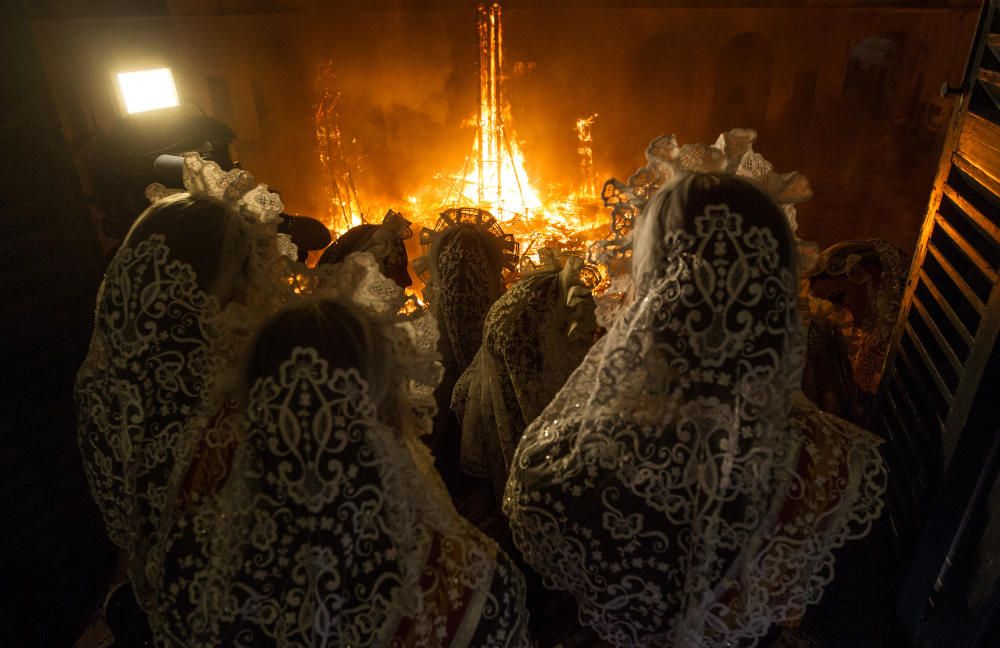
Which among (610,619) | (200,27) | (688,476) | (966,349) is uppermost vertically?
(200,27)

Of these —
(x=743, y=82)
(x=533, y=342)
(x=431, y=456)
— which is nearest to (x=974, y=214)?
(x=533, y=342)

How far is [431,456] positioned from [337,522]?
0.41 m

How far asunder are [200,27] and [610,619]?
21.9 feet

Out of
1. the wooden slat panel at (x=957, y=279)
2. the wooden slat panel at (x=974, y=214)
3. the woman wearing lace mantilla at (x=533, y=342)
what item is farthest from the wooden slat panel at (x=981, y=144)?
the woman wearing lace mantilla at (x=533, y=342)

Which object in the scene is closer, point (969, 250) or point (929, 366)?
point (969, 250)

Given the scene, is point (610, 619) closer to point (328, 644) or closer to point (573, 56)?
point (328, 644)

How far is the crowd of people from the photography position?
4.56ft

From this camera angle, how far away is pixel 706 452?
5.12 ft

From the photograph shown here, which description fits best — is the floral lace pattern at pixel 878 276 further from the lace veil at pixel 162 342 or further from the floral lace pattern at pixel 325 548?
the lace veil at pixel 162 342

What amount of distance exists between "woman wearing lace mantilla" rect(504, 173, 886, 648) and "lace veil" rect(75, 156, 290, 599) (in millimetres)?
1007

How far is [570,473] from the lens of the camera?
66.7 inches

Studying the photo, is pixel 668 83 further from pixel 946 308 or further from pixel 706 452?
pixel 706 452


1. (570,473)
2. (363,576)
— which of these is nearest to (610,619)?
(570,473)

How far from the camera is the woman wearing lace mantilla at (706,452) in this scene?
1.49 meters
